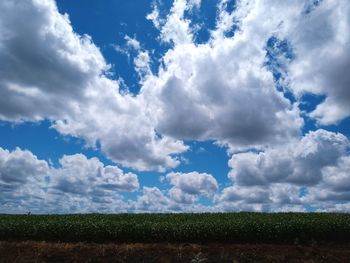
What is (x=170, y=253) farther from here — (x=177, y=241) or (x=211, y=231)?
(x=211, y=231)

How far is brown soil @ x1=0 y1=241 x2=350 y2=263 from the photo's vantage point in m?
21.2

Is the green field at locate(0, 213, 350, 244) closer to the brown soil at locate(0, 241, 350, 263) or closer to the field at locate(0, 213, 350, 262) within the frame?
the field at locate(0, 213, 350, 262)

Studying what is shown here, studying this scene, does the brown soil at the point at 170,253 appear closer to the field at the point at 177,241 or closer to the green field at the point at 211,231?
the field at the point at 177,241

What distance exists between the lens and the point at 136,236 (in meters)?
25.2

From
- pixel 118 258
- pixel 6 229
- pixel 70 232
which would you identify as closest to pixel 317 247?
pixel 118 258

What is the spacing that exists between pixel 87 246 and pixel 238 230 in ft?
29.8

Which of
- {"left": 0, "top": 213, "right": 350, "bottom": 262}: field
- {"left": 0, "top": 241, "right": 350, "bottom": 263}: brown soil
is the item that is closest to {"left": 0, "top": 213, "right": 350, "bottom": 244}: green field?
{"left": 0, "top": 213, "right": 350, "bottom": 262}: field

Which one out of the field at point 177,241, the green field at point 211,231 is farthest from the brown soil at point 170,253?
the green field at point 211,231

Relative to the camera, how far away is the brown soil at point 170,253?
2122 cm

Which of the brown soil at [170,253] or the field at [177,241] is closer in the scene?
the brown soil at [170,253]

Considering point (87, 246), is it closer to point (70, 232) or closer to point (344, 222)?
point (70, 232)

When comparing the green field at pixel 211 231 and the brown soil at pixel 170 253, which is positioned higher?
the green field at pixel 211 231

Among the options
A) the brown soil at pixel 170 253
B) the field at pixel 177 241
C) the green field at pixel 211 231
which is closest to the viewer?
the brown soil at pixel 170 253

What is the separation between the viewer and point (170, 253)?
71.9 ft
